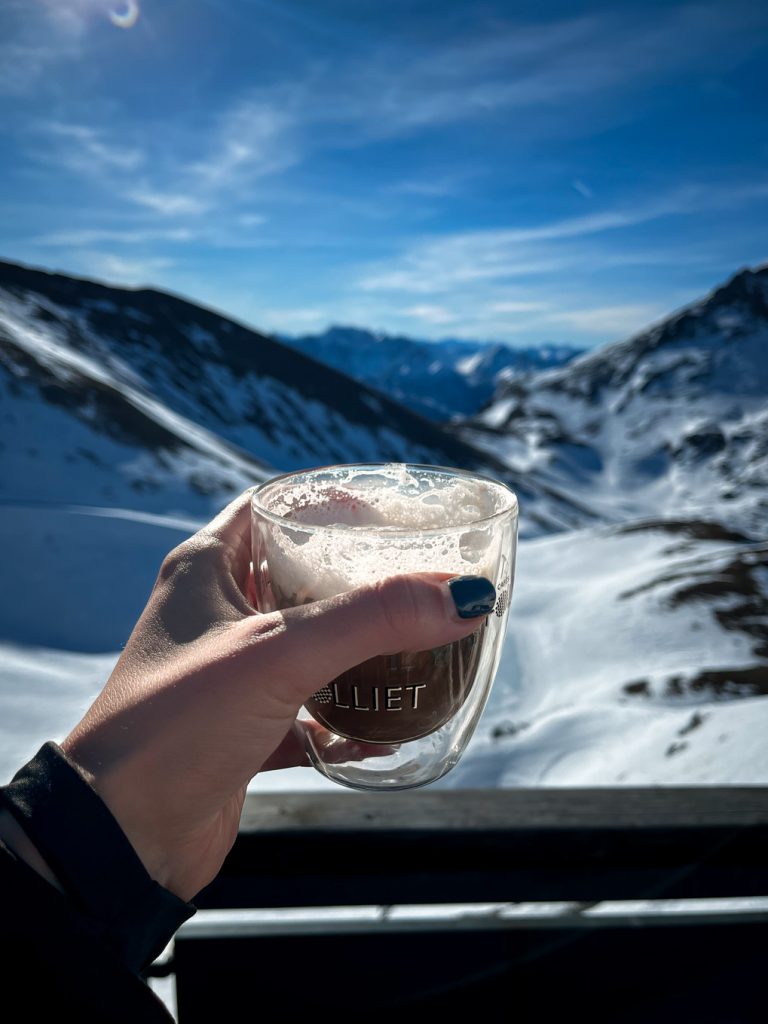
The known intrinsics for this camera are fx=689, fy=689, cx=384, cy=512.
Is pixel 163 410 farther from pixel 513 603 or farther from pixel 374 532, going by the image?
pixel 374 532

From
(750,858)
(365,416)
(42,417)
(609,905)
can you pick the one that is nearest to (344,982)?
(609,905)

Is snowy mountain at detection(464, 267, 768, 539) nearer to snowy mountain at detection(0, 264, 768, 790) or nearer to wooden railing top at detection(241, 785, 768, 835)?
snowy mountain at detection(0, 264, 768, 790)

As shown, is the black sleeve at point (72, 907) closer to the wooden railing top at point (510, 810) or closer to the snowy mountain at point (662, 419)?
the wooden railing top at point (510, 810)

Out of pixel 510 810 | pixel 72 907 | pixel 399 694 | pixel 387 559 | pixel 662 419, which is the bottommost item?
pixel 662 419

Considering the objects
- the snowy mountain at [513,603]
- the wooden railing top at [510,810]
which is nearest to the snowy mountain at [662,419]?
the snowy mountain at [513,603]

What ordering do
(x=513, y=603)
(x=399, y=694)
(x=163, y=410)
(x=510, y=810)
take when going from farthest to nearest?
(x=163, y=410)
(x=513, y=603)
(x=510, y=810)
(x=399, y=694)

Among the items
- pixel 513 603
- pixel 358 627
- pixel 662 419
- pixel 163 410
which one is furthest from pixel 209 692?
pixel 662 419

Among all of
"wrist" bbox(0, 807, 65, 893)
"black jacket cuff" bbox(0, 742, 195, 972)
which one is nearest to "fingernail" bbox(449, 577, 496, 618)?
"black jacket cuff" bbox(0, 742, 195, 972)
